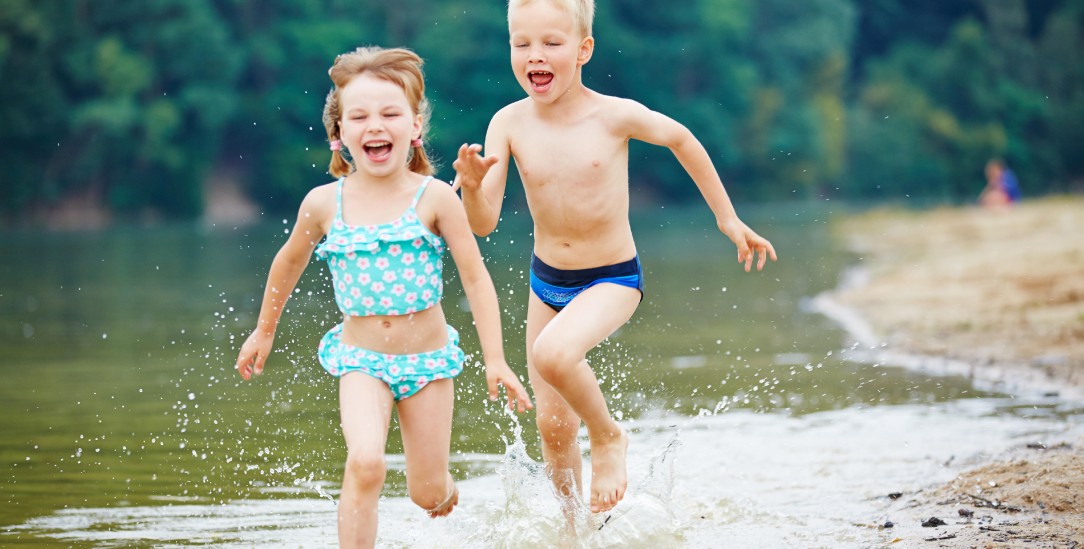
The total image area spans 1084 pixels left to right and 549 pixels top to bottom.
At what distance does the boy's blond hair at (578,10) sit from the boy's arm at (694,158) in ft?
1.02

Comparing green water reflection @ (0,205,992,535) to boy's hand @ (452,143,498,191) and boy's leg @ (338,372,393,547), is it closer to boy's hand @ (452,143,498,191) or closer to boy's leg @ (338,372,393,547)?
boy's leg @ (338,372,393,547)

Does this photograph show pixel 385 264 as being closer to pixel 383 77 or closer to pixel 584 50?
pixel 383 77

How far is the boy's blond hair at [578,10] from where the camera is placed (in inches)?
215

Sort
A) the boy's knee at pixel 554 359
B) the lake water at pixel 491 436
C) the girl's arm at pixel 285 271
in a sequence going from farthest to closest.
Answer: the lake water at pixel 491 436
the boy's knee at pixel 554 359
the girl's arm at pixel 285 271

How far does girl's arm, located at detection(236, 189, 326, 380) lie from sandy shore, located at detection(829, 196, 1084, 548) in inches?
92.0

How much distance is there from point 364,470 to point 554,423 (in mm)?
1237

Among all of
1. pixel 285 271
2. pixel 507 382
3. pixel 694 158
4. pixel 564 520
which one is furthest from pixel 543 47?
pixel 564 520

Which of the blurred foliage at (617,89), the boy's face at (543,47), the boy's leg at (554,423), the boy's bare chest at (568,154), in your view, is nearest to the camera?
the boy's face at (543,47)

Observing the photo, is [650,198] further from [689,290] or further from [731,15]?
[689,290]

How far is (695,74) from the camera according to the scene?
60188mm

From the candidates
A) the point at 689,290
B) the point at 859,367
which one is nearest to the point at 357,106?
the point at 859,367

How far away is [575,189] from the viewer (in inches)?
219

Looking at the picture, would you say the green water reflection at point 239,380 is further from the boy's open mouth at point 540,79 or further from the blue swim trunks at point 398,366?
the boy's open mouth at point 540,79

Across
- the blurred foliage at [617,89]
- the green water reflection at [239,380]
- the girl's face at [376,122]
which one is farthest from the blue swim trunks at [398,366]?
the blurred foliage at [617,89]
